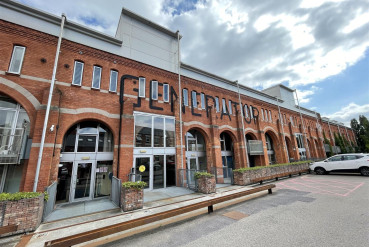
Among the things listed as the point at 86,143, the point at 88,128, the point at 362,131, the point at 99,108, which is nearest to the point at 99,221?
the point at 86,143

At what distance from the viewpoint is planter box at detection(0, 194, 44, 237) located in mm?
5219

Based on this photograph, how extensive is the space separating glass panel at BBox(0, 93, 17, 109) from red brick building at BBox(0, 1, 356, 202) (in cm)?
4

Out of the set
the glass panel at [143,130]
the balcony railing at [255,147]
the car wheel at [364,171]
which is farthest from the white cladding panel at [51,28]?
the car wheel at [364,171]

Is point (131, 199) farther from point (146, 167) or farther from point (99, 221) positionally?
point (146, 167)

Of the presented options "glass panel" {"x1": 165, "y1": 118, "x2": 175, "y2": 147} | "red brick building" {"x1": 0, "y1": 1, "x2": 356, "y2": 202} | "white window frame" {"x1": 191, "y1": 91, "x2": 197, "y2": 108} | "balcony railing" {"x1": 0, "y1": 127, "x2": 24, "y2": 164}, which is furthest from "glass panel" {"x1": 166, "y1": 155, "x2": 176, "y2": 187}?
"balcony railing" {"x1": 0, "y1": 127, "x2": 24, "y2": 164}

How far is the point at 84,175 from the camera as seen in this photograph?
9.77 meters

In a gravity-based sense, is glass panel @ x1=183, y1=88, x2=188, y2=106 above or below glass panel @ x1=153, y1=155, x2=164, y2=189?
above

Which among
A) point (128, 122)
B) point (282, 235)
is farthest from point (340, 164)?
point (128, 122)

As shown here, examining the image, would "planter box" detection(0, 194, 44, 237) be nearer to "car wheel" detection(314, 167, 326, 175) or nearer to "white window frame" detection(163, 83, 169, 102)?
"white window frame" detection(163, 83, 169, 102)

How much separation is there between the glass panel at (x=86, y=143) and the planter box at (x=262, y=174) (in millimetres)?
10677

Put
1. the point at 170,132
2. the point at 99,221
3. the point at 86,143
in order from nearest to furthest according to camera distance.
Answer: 1. the point at 99,221
2. the point at 86,143
3. the point at 170,132

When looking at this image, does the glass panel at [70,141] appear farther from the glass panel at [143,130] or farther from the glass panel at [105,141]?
the glass panel at [143,130]

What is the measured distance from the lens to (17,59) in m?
8.89

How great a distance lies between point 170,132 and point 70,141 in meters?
6.84
